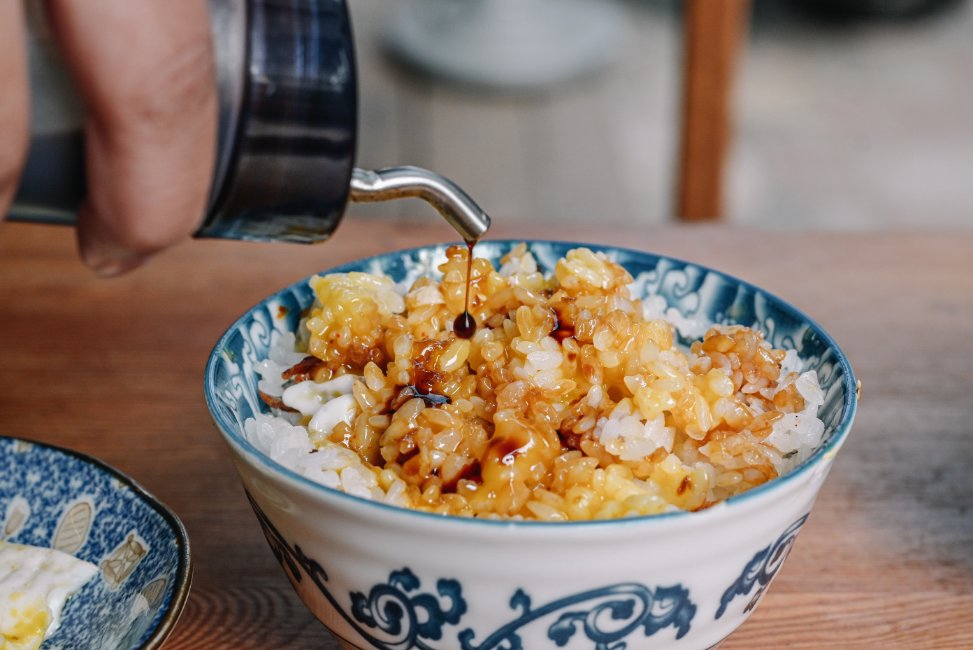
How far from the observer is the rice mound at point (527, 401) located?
61 cm

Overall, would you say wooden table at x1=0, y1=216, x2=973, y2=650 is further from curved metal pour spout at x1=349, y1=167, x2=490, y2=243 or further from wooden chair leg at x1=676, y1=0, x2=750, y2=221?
wooden chair leg at x1=676, y1=0, x2=750, y2=221

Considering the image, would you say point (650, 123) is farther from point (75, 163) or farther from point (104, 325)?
point (75, 163)

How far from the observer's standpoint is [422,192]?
0.69 metres

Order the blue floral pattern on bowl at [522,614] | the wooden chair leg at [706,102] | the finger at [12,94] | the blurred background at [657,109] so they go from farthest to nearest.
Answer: the blurred background at [657,109] < the wooden chair leg at [706,102] < the blue floral pattern on bowl at [522,614] < the finger at [12,94]

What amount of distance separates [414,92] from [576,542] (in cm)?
341

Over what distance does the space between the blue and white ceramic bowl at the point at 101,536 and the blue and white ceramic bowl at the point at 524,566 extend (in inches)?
3.3

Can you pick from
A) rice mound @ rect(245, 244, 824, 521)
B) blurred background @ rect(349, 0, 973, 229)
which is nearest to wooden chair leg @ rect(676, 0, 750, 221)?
blurred background @ rect(349, 0, 973, 229)

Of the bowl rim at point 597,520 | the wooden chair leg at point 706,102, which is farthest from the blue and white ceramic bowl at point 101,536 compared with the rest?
the wooden chair leg at point 706,102

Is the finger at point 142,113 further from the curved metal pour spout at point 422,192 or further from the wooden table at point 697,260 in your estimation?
the wooden table at point 697,260

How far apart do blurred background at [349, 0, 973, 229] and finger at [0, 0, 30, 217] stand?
2.40m

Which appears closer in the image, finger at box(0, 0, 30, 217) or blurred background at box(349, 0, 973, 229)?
finger at box(0, 0, 30, 217)

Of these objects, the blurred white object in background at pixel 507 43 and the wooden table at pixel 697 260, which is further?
the blurred white object in background at pixel 507 43

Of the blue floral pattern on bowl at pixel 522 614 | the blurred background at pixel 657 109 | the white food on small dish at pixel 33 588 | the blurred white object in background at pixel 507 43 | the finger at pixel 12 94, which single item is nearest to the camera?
the finger at pixel 12 94

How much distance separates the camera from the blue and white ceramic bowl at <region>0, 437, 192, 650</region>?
2.14ft
